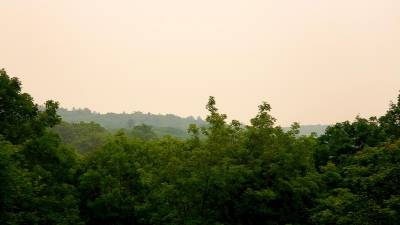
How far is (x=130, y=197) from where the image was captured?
2942cm

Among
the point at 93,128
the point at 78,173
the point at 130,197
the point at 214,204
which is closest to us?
the point at 214,204

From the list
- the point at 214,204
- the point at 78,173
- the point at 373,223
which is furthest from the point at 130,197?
the point at 373,223

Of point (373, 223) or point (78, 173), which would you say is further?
point (78, 173)

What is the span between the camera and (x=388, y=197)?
675 inches

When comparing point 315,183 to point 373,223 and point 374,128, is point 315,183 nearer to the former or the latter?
point 373,223

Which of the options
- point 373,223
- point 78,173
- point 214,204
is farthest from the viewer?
point 78,173

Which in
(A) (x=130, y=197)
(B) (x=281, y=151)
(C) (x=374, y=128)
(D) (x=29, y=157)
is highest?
(C) (x=374, y=128)

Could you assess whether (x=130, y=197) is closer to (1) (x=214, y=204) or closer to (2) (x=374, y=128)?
(1) (x=214, y=204)

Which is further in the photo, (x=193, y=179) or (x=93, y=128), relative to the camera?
(x=93, y=128)

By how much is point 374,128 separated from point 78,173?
65.6ft

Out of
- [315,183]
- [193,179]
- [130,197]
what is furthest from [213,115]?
[130,197]

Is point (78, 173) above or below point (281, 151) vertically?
below

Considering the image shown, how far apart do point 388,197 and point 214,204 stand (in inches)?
375

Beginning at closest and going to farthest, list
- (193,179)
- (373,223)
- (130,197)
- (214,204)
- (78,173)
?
1. (373,223)
2. (193,179)
3. (214,204)
4. (130,197)
5. (78,173)
